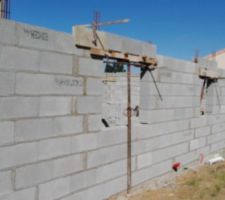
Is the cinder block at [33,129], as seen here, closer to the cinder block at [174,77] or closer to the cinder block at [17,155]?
the cinder block at [17,155]

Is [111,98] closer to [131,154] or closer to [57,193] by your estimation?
[131,154]

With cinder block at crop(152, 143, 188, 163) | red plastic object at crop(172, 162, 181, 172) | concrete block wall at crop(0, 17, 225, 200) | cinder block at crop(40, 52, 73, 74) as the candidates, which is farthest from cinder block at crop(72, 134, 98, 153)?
red plastic object at crop(172, 162, 181, 172)

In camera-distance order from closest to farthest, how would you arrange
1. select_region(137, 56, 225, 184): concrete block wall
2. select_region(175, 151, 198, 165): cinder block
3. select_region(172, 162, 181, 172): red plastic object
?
select_region(137, 56, 225, 184): concrete block wall
select_region(172, 162, 181, 172): red plastic object
select_region(175, 151, 198, 165): cinder block

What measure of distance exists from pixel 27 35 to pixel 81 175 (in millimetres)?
2211

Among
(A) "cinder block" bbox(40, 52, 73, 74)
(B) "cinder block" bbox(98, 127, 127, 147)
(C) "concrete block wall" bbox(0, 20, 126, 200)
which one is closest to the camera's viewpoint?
(C) "concrete block wall" bbox(0, 20, 126, 200)

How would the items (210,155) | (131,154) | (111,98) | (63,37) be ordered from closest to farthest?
(63,37) → (131,154) → (210,155) → (111,98)

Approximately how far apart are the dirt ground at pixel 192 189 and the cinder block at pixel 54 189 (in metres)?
1.26

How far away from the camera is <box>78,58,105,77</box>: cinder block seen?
4.80 meters

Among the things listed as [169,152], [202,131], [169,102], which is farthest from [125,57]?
[202,131]

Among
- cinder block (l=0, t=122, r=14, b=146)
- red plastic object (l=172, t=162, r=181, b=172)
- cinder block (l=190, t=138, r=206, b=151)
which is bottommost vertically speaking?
red plastic object (l=172, t=162, r=181, b=172)

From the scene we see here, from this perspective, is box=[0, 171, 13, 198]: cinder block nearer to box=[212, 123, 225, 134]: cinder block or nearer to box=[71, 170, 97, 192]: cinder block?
box=[71, 170, 97, 192]: cinder block

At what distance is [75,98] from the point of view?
4730 millimetres

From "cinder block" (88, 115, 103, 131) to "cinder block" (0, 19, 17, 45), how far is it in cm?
172

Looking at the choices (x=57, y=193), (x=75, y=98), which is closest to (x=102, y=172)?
(x=57, y=193)
